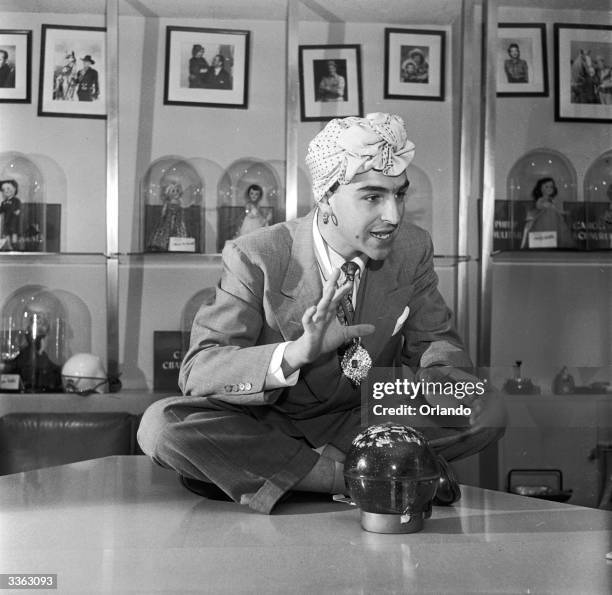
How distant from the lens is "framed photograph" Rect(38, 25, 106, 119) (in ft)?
9.72

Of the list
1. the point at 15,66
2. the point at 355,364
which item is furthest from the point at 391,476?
the point at 15,66

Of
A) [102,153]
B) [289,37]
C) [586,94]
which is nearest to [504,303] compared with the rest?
[586,94]

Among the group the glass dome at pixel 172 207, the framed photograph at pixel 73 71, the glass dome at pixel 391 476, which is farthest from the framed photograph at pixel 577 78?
the glass dome at pixel 391 476

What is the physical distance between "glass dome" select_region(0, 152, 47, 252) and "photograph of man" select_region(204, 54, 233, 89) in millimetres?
626

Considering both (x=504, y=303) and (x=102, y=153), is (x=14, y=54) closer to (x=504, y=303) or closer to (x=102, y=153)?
(x=102, y=153)

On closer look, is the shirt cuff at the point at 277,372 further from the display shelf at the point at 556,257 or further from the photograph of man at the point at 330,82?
the photograph of man at the point at 330,82

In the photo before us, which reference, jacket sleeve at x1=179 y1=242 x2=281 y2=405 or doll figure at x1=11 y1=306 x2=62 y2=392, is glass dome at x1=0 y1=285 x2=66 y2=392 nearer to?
doll figure at x1=11 y1=306 x2=62 y2=392

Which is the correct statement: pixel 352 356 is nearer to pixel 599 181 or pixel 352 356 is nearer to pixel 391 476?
pixel 391 476

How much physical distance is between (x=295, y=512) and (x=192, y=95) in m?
1.82

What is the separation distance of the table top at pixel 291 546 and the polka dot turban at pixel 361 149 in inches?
23.5

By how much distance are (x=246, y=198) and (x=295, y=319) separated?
1286mm

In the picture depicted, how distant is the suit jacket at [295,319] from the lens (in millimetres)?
1641

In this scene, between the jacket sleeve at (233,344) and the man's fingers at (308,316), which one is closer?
the man's fingers at (308,316)

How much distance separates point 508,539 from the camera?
1372 millimetres
